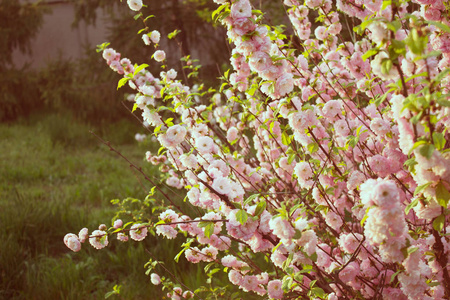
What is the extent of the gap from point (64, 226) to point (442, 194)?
365cm

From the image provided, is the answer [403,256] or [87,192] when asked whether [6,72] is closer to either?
[87,192]

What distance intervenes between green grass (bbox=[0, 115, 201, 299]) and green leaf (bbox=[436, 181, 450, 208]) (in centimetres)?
217

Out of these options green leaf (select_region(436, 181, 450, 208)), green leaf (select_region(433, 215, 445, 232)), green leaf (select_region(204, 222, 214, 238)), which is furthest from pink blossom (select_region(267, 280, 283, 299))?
green leaf (select_region(436, 181, 450, 208))

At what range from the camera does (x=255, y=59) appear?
185 cm

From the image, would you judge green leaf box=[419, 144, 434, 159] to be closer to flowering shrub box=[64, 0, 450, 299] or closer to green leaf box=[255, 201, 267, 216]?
flowering shrub box=[64, 0, 450, 299]

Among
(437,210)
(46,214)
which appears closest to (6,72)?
(46,214)

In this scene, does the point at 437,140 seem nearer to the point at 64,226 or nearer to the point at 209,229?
the point at 209,229

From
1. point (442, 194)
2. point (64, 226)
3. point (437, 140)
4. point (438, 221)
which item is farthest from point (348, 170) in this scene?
point (64, 226)

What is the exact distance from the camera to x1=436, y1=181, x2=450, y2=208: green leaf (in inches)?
50.6

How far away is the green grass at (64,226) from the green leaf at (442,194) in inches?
85.4

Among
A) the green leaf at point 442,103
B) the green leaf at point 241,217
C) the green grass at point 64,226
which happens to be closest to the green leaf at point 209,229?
the green leaf at point 241,217

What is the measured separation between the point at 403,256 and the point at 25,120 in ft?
28.6

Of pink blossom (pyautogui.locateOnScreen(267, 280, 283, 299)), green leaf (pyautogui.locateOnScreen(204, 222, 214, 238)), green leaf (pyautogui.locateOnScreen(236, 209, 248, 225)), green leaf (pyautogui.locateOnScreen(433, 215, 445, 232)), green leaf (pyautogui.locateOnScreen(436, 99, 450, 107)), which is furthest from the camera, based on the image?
pink blossom (pyautogui.locateOnScreen(267, 280, 283, 299))

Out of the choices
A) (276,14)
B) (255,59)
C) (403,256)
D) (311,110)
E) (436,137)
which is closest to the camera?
Answer: (436,137)
